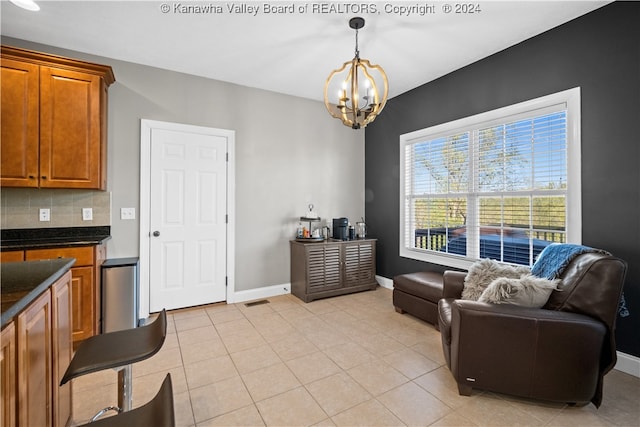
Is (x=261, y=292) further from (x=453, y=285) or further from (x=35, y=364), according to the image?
(x=35, y=364)

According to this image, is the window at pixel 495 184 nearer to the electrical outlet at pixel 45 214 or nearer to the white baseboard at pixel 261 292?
the white baseboard at pixel 261 292

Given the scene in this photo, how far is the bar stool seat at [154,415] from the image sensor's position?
0.77m

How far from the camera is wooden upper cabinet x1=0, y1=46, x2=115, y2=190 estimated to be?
2.53 m

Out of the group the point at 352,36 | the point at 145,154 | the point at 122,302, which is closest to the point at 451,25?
the point at 352,36

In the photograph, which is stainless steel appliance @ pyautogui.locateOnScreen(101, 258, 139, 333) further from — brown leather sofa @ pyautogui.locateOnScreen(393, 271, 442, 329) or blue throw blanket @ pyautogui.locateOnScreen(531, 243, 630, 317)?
blue throw blanket @ pyautogui.locateOnScreen(531, 243, 630, 317)

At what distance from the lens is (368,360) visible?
243 centimetres

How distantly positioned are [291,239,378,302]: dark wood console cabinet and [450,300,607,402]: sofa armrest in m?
2.17

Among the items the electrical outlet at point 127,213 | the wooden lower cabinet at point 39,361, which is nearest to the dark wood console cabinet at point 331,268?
the electrical outlet at point 127,213

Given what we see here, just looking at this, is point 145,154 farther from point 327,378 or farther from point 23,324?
point 327,378

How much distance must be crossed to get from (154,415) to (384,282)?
3.98 m

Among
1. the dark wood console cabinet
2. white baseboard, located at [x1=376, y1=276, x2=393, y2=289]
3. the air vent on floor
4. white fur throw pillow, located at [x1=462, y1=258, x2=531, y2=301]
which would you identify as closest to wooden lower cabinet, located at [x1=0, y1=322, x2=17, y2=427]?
white fur throw pillow, located at [x1=462, y1=258, x2=531, y2=301]

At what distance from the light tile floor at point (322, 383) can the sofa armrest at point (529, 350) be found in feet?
0.51

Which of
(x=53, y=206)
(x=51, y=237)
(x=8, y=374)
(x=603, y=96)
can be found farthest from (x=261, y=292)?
(x=603, y=96)

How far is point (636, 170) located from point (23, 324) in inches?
145
